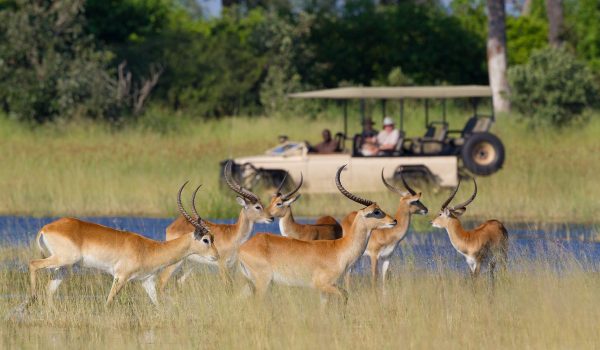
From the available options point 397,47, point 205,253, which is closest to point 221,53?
point 397,47

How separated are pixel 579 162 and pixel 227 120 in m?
10.3

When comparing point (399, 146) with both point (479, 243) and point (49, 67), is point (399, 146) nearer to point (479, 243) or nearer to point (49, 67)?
point (479, 243)

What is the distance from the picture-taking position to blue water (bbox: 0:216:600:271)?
507 inches

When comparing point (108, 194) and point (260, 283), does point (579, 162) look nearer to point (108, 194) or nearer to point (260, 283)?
point (108, 194)

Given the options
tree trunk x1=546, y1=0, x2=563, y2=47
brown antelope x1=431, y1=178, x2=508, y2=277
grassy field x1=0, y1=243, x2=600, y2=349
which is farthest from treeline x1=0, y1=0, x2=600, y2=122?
grassy field x1=0, y1=243, x2=600, y2=349

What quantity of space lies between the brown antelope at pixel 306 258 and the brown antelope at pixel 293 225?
1.45m

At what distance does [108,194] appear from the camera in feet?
68.5

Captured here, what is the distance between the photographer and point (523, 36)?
43094 millimetres

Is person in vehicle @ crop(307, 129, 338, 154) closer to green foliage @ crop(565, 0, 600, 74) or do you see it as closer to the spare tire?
the spare tire

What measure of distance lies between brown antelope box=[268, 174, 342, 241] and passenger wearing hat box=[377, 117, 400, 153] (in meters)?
7.10

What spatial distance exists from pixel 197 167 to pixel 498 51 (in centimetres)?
1076

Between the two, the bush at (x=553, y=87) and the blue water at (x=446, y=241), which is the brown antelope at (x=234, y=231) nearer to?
the blue water at (x=446, y=241)

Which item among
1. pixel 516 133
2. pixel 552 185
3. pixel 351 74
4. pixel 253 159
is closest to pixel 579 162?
pixel 552 185

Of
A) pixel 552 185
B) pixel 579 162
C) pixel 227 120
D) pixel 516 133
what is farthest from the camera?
pixel 227 120
